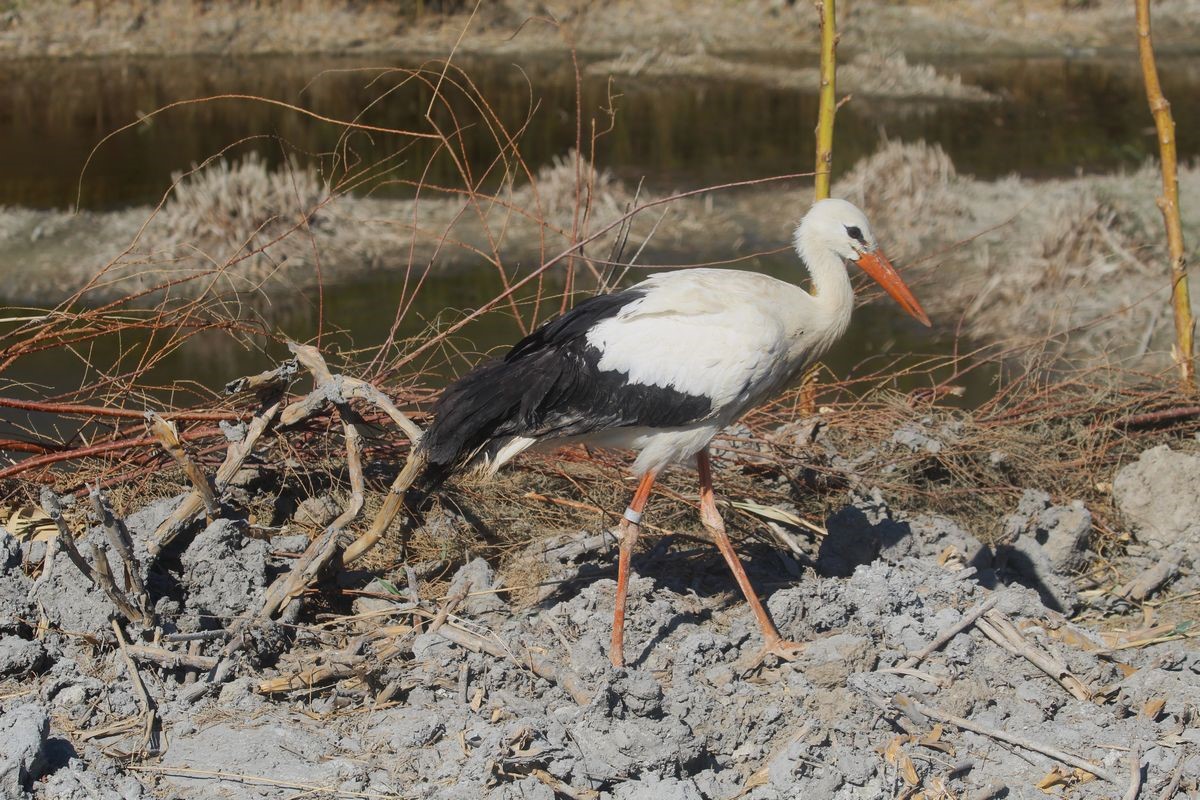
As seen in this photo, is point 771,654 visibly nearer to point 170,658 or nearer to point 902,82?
point 170,658

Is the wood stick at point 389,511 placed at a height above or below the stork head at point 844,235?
below

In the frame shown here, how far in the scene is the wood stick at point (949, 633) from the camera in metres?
4.51

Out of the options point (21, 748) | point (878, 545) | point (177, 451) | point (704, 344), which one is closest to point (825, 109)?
point (878, 545)

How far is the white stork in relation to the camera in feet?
15.1

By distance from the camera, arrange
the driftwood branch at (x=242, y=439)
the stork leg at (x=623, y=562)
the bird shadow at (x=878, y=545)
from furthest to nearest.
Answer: the bird shadow at (x=878, y=545)
the driftwood branch at (x=242, y=439)
the stork leg at (x=623, y=562)

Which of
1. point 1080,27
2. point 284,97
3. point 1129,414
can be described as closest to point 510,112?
point 284,97

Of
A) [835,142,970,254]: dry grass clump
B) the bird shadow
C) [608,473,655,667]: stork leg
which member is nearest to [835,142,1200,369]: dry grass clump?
[835,142,970,254]: dry grass clump

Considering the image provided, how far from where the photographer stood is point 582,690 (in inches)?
170

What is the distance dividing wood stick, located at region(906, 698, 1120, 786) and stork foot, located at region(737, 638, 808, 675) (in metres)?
0.47

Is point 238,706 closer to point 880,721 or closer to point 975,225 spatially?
point 880,721

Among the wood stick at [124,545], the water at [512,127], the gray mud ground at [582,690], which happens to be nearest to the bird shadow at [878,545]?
the gray mud ground at [582,690]

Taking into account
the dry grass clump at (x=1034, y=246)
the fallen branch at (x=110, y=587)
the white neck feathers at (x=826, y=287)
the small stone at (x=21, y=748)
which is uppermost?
the white neck feathers at (x=826, y=287)

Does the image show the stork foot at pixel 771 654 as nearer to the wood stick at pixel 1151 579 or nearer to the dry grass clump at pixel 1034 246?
the wood stick at pixel 1151 579

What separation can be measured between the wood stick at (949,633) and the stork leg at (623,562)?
0.97 metres
